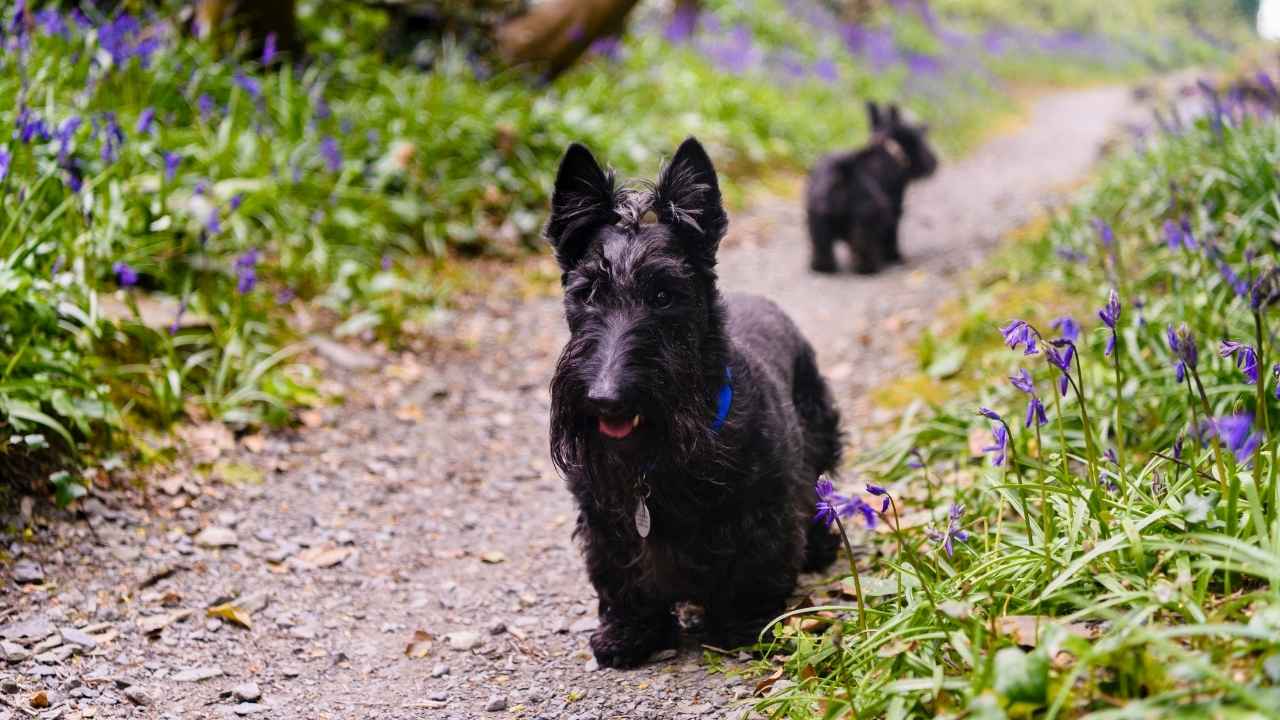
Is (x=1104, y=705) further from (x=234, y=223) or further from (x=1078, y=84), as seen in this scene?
(x=1078, y=84)

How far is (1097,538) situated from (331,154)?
6.17m

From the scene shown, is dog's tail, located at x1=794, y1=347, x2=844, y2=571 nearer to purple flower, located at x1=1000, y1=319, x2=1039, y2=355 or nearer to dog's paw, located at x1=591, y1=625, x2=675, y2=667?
dog's paw, located at x1=591, y1=625, x2=675, y2=667

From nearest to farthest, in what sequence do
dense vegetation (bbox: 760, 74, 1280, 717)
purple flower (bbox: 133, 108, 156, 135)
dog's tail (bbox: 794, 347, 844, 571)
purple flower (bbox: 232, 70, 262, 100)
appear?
dense vegetation (bbox: 760, 74, 1280, 717), dog's tail (bbox: 794, 347, 844, 571), purple flower (bbox: 133, 108, 156, 135), purple flower (bbox: 232, 70, 262, 100)

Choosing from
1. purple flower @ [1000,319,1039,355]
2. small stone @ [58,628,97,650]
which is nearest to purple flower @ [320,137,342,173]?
small stone @ [58,628,97,650]

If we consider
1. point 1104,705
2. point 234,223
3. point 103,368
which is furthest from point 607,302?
point 234,223

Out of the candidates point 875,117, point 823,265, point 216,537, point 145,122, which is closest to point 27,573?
point 216,537

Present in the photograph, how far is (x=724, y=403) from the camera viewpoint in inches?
Answer: 132

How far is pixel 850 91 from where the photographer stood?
53.1 feet

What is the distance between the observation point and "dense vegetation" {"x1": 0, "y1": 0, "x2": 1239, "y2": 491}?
494 cm

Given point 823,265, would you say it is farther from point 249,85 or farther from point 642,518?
point 642,518

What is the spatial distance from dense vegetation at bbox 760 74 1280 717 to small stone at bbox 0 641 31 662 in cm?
258

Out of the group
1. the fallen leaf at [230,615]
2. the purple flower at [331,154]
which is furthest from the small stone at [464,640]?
the purple flower at [331,154]

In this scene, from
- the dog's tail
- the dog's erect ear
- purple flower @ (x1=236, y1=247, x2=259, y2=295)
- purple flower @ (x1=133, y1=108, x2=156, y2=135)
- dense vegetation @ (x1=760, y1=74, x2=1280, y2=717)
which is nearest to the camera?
dense vegetation @ (x1=760, y1=74, x2=1280, y2=717)

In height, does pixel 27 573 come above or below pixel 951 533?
below
